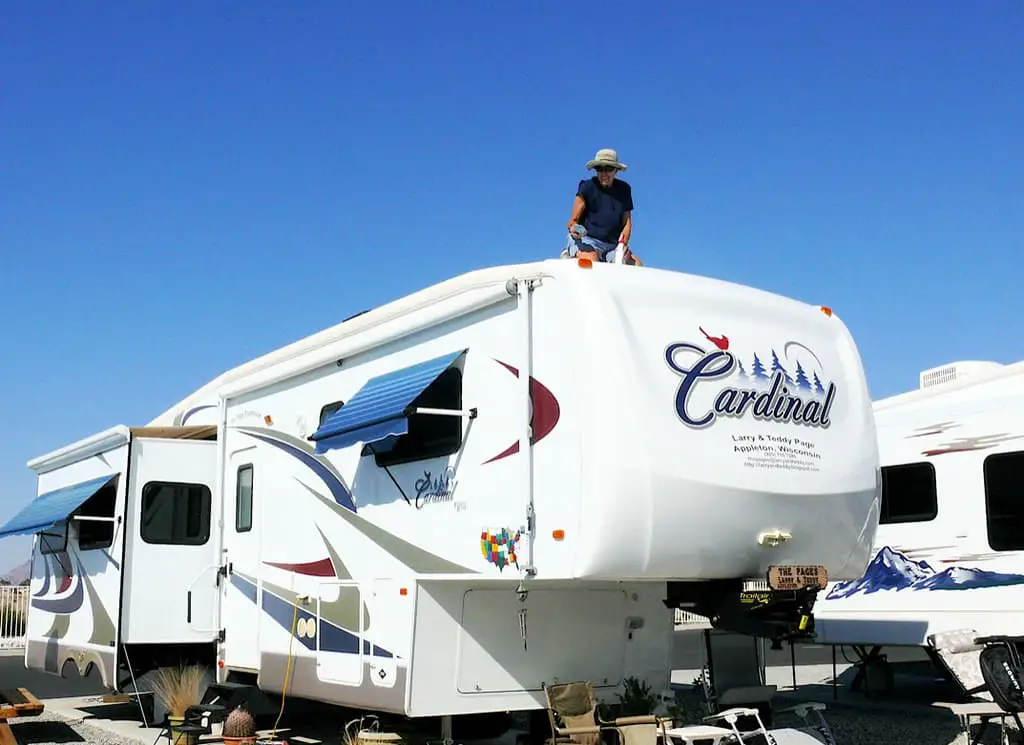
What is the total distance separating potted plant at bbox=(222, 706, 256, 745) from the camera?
8.18 m

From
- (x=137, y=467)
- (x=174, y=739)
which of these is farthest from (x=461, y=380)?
(x=137, y=467)

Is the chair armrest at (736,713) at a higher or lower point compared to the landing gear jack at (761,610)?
lower

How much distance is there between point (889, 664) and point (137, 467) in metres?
7.69

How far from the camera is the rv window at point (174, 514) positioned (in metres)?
10.3

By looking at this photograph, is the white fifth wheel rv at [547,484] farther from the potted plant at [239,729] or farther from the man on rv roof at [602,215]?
the man on rv roof at [602,215]

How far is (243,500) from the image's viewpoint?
9781mm

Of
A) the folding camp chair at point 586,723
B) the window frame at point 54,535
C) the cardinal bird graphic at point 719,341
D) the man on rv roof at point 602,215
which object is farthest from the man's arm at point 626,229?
the window frame at point 54,535

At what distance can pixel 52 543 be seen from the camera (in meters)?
12.2

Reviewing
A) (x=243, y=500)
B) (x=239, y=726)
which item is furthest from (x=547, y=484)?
(x=243, y=500)

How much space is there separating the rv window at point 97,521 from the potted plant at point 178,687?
4.42 feet

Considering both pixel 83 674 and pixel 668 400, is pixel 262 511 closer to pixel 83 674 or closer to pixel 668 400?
pixel 83 674

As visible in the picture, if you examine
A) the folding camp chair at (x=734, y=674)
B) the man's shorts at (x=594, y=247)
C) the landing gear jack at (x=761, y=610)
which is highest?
the man's shorts at (x=594, y=247)

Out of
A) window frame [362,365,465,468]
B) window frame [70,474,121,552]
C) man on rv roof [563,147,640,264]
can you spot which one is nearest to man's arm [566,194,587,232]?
man on rv roof [563,147,640,264]

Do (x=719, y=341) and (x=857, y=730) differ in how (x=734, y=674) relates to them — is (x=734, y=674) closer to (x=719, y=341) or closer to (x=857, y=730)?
(x=719, y=341)
